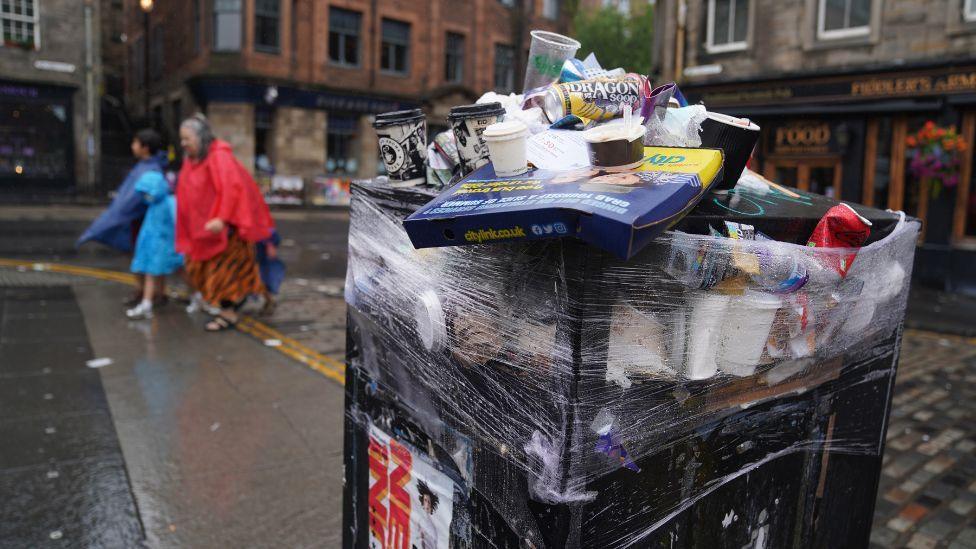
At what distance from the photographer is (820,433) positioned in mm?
1907

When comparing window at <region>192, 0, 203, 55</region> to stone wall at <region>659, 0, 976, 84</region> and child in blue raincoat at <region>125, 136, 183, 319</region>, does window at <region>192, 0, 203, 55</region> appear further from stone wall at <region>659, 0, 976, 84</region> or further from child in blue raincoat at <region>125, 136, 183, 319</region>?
child in blue raincoat at <region>125, 136, 183, 319</region>

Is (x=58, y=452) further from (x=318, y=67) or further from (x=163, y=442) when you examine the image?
(x=318, y=67)

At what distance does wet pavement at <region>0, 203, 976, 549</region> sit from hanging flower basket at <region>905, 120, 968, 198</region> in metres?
4.47

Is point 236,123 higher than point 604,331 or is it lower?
higher

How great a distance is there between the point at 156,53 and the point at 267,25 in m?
8.47

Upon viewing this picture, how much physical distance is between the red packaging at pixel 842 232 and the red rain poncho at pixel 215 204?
493cm

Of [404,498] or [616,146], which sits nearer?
[616,146]

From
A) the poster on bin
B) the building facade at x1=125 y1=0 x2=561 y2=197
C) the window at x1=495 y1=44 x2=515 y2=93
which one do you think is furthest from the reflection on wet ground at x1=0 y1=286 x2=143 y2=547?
the window at x1=495 y1=44 x2=515 y2=93

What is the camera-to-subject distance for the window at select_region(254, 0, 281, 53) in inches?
939

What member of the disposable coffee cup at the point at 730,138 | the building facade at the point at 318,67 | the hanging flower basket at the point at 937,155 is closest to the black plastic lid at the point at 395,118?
the disposable coffee cup at the point at 730,138

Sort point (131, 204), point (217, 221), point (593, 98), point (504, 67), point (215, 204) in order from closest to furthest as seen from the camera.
→ point (593, 98), point (217, 221), point (215, 204), point (131, 204), point (504, 67)

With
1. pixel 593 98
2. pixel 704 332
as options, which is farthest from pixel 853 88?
pixel 704 332

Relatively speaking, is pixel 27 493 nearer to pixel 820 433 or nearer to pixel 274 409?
pixel 274 409

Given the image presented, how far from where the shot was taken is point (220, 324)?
625cm
